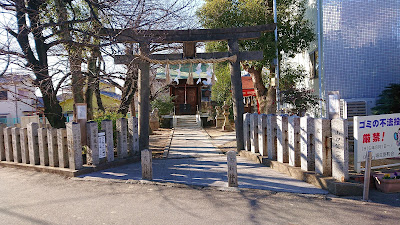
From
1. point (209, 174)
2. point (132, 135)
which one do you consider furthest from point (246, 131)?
point (132, 135)

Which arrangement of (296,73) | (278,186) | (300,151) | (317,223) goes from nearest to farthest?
(317,223), (278,186), (300,151), (296,73)

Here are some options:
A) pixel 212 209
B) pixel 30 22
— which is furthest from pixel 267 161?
pixel 30 22

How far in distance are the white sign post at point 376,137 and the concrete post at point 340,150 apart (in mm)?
425

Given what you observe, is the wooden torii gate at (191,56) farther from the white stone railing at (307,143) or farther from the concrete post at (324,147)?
the concrete post at (324,147)

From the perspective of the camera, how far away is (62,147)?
814 centimetres

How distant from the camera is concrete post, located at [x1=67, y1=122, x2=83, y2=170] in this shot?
7.81 m

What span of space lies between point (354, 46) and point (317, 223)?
955 cm

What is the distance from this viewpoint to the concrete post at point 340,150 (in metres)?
5.98

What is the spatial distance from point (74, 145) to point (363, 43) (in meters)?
10.9

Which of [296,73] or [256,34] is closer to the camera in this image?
[256,34]

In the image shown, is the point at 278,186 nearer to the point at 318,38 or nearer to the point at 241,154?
the point at 241,154

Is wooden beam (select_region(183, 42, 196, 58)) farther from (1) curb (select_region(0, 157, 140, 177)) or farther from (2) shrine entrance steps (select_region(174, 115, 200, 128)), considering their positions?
(2) shrine entrance steps (select_region(174, 115, 200, 128))

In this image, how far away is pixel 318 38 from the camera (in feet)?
42.4

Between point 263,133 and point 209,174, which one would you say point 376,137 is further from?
point 209,174
